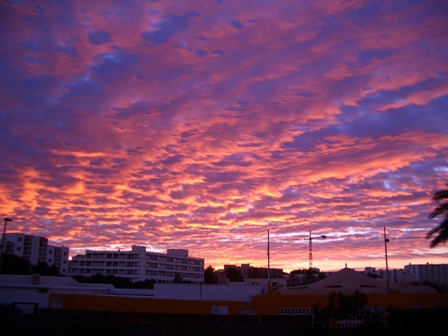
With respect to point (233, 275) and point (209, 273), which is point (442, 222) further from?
point (209, 273)

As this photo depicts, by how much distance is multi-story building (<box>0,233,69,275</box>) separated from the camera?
116 metres

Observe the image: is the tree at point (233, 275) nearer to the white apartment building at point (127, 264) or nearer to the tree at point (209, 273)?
the tree at point (209, 273)

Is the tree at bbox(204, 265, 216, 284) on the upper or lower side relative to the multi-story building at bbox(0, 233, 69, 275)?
lower

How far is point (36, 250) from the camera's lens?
398 feet

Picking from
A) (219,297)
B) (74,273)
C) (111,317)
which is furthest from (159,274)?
(111,317)

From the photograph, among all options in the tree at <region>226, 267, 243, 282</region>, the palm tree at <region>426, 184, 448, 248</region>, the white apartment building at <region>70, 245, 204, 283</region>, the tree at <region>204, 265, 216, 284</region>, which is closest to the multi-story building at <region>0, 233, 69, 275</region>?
the white apartment building at <region>70, 245, 204, 283</region>

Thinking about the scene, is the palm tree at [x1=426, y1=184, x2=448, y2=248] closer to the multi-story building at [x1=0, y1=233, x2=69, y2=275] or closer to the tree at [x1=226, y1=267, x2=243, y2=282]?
the multi-story building at [x1=0, y1=233, x2=69, y2=275]

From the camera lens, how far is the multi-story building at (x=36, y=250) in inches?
4555

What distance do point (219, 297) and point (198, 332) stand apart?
1591 inches

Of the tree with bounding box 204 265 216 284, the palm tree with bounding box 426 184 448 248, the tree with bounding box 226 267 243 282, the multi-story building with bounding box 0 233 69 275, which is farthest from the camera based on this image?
the tree with bounding box 204 265 216 284

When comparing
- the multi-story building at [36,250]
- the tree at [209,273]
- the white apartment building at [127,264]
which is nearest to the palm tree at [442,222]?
the multi-story building at [36,250]

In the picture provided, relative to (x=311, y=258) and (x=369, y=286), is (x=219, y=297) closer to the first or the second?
(x=369, y=286)

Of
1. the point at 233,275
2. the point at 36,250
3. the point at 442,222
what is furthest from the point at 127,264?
the point at 442,222

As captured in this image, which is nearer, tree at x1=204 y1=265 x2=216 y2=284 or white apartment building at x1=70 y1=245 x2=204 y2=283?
white apartment building at x1=70 y1=245 x2=204 y2=283
